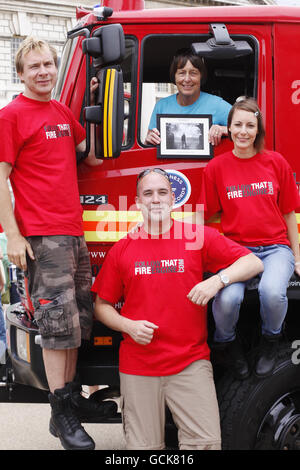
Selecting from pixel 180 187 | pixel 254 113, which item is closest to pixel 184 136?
pixel 180 187

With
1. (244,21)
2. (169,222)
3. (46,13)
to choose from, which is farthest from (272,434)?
(46,13)

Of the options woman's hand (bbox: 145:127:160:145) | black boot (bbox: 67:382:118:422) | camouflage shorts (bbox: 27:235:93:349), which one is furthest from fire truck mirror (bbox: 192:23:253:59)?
black boot (bbox: 67:382:118:422)

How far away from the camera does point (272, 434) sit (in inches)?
118

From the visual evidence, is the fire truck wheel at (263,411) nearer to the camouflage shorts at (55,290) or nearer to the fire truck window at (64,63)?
the camouflage shorts at (55,290)

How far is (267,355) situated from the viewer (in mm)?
2975

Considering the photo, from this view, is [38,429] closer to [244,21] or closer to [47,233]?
[47,233]

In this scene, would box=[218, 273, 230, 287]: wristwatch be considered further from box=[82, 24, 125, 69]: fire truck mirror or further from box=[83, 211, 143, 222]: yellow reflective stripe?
box=[82, 24, 125, 69]: fire truck mirror

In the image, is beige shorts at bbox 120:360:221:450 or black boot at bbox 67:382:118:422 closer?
beige shorts at bbox 120:360:221:450

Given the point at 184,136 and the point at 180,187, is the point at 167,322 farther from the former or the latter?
the point at 184,136

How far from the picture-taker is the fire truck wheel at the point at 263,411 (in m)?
2.95

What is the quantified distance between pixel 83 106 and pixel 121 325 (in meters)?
1.24

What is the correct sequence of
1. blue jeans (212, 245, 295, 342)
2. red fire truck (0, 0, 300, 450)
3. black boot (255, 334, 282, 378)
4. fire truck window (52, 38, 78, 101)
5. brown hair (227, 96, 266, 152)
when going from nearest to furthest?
1. blue jeans (212, 245, 295, 342)
2. black boot (255, 334, 282, 378)
3. brown hair (227, 96, 266, 152)
4. red fire truck (0, 0, 300, 450)
5. fire truck window (52, 38, 78, 101)

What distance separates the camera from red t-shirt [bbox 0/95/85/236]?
9.69 ft

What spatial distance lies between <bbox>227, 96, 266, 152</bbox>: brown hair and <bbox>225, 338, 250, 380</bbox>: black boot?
1.04 m
